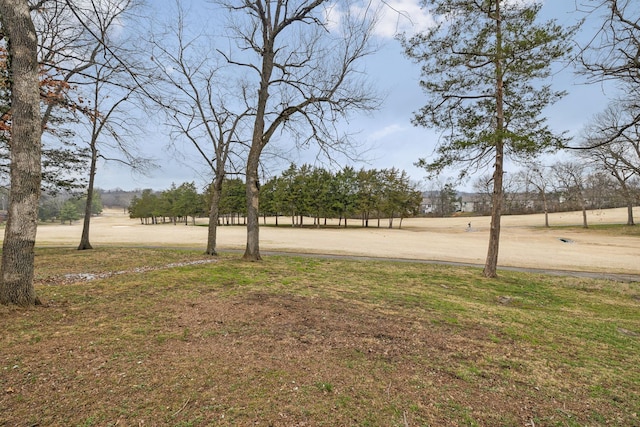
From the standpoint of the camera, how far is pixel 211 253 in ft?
48.7

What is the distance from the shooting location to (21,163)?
165 inches

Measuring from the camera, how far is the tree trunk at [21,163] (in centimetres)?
418

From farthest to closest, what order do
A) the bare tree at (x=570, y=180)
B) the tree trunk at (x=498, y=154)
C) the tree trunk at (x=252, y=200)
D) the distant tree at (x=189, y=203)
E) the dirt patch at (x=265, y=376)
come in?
1. the distant tree at (x=189, y=203)
2. the bare tree at (x=570, y=180)
3. the tree trunk at (x=252, y=200)
4. the tree trunk at (x=498, y=154)
5. the dirt patch at (x=265, y=376)

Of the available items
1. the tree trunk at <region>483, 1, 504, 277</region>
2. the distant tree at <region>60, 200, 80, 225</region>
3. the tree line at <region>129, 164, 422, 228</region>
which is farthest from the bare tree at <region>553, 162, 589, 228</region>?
the distant tree at <region>60, 200, 80, 225</region>

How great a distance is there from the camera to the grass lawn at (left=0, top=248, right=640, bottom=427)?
2432 mm

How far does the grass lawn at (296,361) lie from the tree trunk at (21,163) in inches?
20.7

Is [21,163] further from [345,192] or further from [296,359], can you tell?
[345,192]

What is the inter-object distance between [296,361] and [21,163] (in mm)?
4883

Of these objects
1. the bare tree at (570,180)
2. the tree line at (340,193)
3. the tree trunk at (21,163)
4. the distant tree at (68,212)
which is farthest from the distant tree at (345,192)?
the distant tree at (68,212)

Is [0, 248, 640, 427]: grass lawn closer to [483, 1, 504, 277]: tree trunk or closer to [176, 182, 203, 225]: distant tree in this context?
[483, 1, 504, 277]: tree trunk

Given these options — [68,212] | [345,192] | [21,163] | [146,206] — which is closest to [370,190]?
[345,192]

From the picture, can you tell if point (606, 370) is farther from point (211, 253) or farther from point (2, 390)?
point (211, 253)

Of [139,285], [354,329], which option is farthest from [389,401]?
[139,285]

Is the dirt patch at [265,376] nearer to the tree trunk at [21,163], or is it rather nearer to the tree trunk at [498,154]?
the tree trunk at [21,163]
